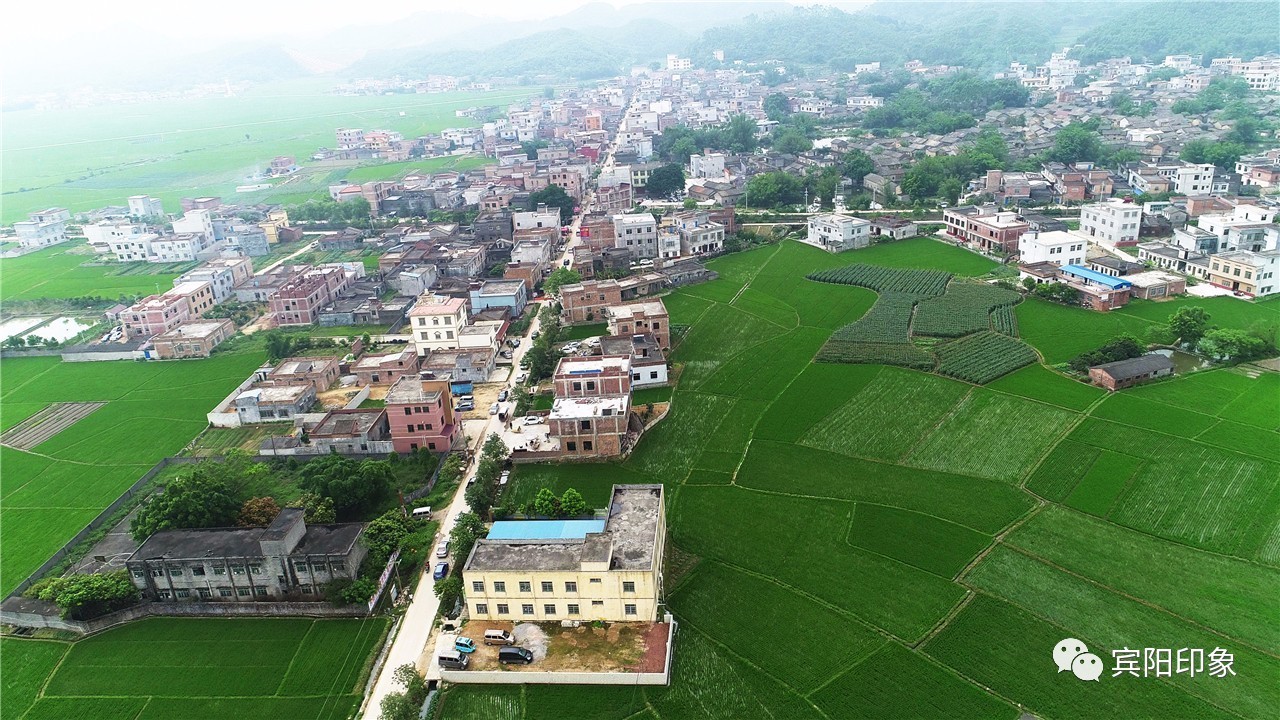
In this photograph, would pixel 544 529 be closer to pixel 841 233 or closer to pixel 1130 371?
A: pixel 1130 371

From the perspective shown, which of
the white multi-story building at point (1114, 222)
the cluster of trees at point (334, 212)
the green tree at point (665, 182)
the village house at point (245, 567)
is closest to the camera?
the village house at point (245, 567)

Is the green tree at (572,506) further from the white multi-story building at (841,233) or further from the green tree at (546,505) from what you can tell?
the white multi-story building at (841,233)

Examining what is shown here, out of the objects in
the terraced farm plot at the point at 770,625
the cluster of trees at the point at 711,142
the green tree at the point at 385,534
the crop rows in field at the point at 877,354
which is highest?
the cluster of trees at the point at 711,142

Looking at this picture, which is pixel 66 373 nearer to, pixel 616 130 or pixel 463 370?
pixel 463 370

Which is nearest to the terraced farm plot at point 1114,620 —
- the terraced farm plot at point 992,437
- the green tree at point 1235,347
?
the terraced farm plot at point 992,437

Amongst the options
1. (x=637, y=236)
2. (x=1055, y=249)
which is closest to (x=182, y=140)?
(x=637, y=236)
